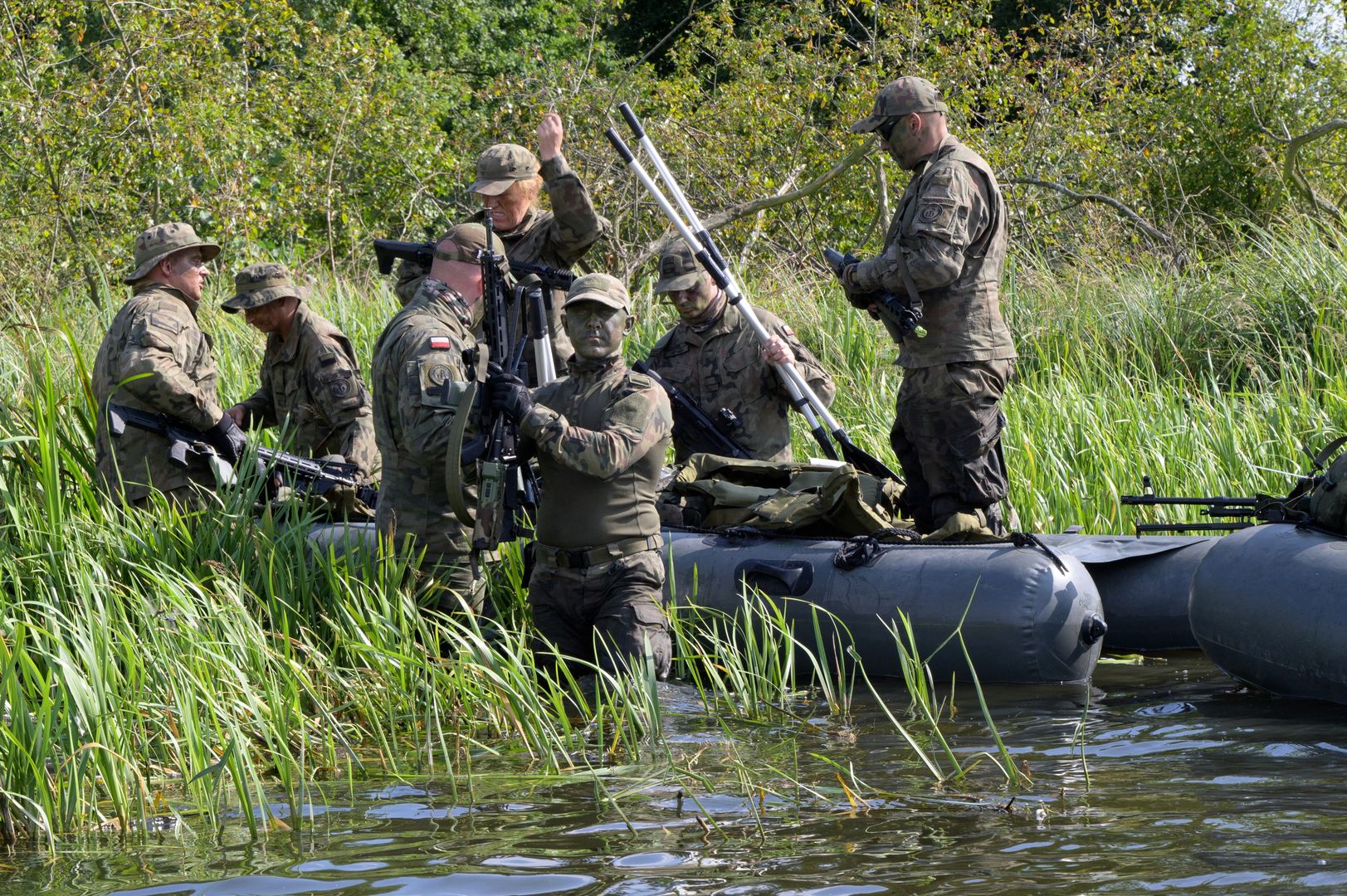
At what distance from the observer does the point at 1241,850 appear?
11.2 feet

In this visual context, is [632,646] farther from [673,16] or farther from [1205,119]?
[673,16]

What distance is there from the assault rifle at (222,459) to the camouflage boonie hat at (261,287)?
708 mm

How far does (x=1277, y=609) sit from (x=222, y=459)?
4.09 meters

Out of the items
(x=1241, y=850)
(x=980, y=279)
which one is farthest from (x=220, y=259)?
(x=1241, y=850)

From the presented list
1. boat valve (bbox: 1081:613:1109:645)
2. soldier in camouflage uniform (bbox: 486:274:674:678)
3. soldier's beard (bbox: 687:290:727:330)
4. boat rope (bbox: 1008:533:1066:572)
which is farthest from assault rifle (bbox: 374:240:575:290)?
boat valve (bbox: 1081:613:1109:645)

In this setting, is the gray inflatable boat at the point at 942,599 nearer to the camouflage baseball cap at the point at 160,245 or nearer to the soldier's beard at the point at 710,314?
the soldier's beard at the point at 710,314

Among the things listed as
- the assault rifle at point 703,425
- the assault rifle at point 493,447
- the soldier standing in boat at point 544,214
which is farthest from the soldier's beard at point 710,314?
the assault rifle at point 493,447

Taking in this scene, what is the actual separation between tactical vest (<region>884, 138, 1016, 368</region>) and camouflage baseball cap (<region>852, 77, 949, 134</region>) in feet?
0.66

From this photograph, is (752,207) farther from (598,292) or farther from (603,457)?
(603,457)

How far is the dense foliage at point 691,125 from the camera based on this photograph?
1215 cm

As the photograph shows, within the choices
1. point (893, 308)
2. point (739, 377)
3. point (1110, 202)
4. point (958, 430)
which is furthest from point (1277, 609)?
point (1110, 202)

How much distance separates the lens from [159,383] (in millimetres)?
6270

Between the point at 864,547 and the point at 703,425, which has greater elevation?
the point at 703,425

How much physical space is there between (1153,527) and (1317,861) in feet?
9.35
